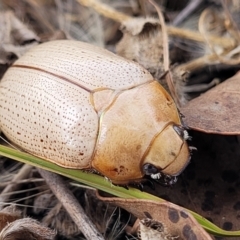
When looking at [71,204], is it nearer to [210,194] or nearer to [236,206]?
[210,194]

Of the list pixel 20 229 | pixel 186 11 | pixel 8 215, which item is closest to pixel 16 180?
pixel 8 215

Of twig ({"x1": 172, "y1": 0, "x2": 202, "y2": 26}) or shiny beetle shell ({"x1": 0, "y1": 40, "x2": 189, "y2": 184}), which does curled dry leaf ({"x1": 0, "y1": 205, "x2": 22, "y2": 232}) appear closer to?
shiny beetle shell ({"x1": 0, "y1": 40, "x2": 189, "y2": 184})

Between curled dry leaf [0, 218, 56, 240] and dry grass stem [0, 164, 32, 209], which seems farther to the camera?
dry grass stem [0, 164, 32, 209]

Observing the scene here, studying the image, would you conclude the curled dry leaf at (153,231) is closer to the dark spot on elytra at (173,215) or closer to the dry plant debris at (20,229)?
the dark spot on elytra at (173,215)

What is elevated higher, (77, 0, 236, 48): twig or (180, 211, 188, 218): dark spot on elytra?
(77, 0, 236, 48): twig

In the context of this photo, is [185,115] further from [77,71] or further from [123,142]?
[77,71]

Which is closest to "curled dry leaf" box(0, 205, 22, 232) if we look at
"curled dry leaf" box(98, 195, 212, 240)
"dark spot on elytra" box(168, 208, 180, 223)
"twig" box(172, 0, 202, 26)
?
"curled dry leaf" box(98, 195, 212, 240)

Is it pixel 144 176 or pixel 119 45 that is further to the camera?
pixel 119 45

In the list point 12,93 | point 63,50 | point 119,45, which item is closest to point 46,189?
point 12,93
